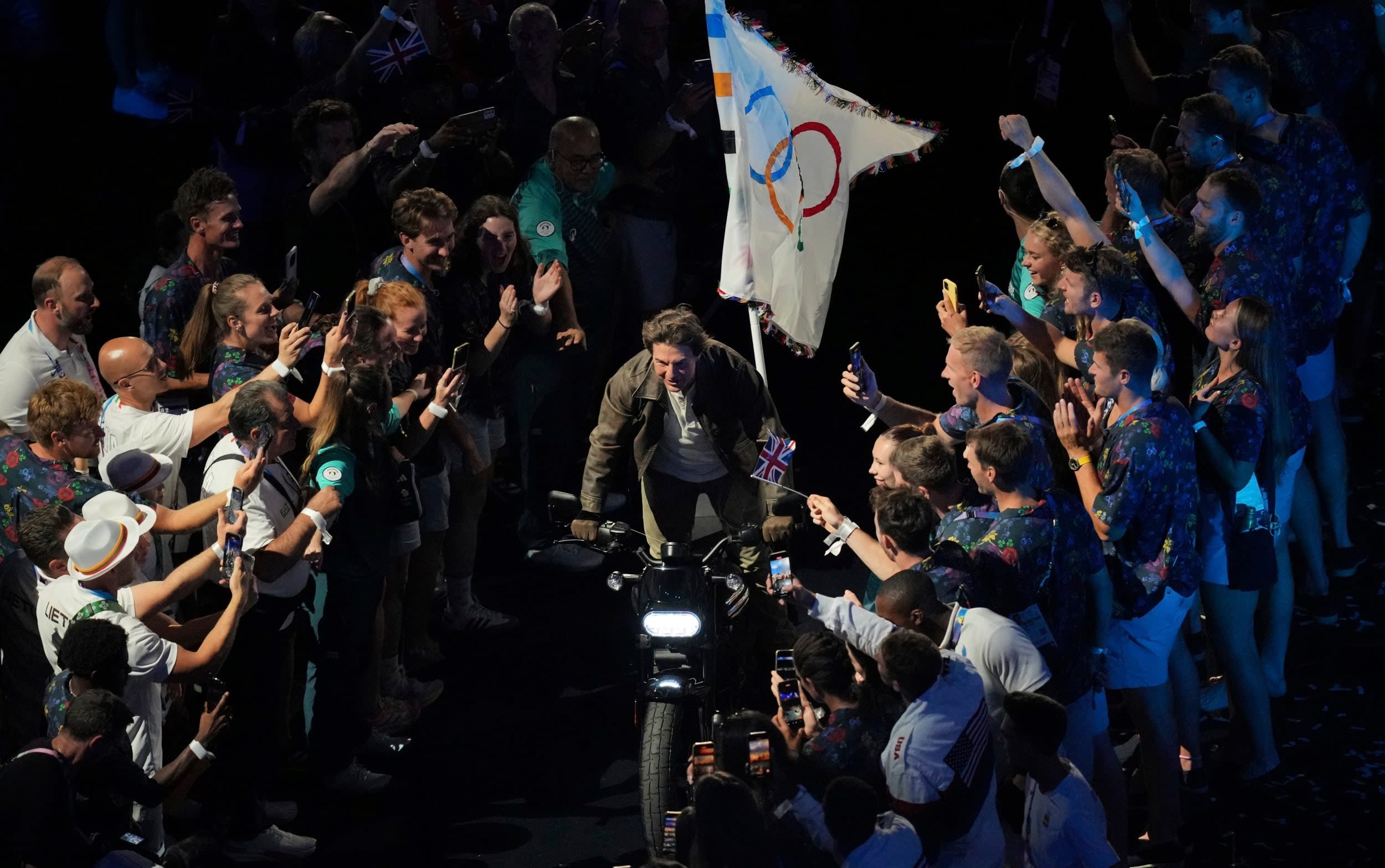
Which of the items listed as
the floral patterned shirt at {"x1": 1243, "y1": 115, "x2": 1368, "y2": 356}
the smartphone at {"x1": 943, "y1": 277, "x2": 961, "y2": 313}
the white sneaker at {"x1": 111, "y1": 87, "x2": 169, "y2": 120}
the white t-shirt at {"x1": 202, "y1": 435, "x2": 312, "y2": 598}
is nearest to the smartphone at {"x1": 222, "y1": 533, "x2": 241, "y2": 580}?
the white t-shirt at {"x1": 202, "y1": 435, "x2": 312, "y2": 598}

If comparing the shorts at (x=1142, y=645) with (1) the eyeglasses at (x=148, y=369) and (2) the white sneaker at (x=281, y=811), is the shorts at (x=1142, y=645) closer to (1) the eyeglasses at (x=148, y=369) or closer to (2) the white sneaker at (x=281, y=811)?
(2) the white sneaker at (x=281, y=811)

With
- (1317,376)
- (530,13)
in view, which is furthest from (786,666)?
(530,13)

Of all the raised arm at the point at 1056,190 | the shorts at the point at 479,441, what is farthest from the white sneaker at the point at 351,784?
the raised arm at the point at 1056,190

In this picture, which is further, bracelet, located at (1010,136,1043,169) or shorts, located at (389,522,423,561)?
bracelet, located at (1010,136,1043,169)

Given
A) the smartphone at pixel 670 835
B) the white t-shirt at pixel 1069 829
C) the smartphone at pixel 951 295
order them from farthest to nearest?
the smartphone at pixel 951 295
the smartphone at pixel 670 835
the white t-shirt at pixel 1069 829

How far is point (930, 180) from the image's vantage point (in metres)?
11.4

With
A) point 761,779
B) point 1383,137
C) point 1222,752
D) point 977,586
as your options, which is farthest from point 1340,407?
point 761,779

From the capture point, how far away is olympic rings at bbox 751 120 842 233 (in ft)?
22.7

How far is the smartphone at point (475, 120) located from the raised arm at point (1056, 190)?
94.7 inches

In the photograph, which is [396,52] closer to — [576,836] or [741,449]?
[741,449]

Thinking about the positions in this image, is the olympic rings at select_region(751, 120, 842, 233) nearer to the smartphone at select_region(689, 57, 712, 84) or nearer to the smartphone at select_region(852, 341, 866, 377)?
the smartphone at select_region(852, 341, 866, 377)

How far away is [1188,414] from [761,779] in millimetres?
2220

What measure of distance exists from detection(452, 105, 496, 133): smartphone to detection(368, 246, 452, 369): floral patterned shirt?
2.86 ft

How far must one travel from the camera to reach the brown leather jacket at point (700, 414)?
6.57m
